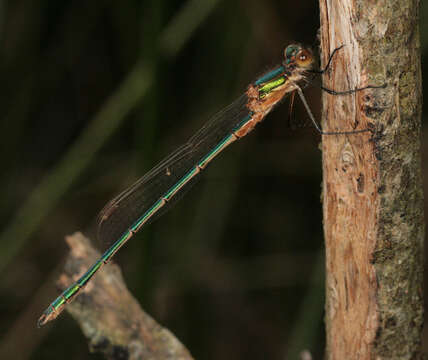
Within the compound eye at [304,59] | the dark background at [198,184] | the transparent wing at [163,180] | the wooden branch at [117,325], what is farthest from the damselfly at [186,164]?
the dark background at [198,184]

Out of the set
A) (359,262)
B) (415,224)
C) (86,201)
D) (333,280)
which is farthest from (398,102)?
(86,201)

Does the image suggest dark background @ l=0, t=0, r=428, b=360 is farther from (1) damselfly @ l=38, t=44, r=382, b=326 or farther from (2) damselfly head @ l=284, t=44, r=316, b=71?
(2) damselfly head @ l=284, t=44, r=316, b=71

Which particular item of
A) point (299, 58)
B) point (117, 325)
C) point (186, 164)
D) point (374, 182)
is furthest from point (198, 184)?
point (374, 182)

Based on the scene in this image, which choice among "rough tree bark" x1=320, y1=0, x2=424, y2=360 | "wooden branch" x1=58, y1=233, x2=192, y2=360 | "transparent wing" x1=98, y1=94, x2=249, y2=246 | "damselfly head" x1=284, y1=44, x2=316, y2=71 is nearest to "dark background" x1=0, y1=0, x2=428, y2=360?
"transparent wing" x1=98, y1=94, x2=249, y2=246

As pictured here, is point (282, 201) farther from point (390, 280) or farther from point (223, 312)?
point (390, 280)

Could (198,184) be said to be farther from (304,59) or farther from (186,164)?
(304,59)
